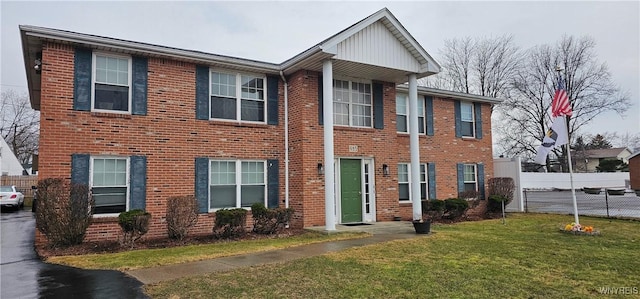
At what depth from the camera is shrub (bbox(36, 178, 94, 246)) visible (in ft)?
28.5

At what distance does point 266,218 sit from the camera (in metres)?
11.2

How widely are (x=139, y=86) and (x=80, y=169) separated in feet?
8.22

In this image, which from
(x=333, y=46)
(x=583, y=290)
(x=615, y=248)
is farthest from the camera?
(x=333, y=46)

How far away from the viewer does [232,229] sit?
427 inches

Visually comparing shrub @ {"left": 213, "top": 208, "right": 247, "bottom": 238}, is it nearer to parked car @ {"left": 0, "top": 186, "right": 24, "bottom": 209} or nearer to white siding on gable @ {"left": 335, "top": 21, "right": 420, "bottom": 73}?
white siding on gable @ {"left": 335, "top": 21, "right": 420, "bottom": 73}

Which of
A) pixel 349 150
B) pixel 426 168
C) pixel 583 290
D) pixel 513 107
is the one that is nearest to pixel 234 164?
pixel 349 150

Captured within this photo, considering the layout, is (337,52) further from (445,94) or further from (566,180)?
(566,180)

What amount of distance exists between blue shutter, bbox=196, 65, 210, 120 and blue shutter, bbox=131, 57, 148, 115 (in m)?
1.38

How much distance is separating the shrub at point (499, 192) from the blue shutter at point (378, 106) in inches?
255

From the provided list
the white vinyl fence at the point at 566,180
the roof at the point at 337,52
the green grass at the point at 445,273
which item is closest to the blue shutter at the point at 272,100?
the roof at the point at 337,52

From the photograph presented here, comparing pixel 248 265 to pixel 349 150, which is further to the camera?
pixel 349 150

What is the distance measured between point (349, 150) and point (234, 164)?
366 cm

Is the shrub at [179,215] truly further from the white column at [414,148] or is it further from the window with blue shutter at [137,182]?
the white column at [414,148]

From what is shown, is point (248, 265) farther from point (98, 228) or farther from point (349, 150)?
point (349, 150)
